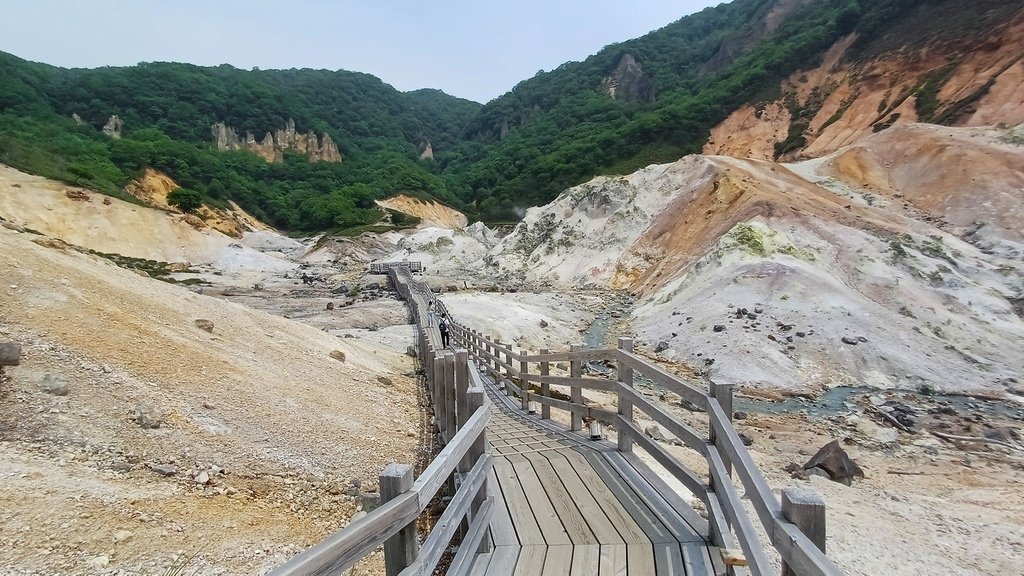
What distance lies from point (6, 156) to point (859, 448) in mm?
56866

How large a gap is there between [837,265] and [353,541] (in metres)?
22.3

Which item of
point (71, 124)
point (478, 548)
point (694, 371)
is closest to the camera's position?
point (478, 548)

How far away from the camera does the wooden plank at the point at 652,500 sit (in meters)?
3.61

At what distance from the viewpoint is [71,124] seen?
75688 mm

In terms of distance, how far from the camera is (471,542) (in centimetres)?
324

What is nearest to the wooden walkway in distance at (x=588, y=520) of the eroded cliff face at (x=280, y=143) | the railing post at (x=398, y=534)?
the railing post at (x=398, y=534)

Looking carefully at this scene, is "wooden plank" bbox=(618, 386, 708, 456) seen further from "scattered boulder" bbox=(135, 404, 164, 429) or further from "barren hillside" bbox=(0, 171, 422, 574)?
"scattered boulder" bbox=(135, 404, 164, 429)

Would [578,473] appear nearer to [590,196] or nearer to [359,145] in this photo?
[590,196]

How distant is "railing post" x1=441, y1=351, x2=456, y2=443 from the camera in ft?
19.1

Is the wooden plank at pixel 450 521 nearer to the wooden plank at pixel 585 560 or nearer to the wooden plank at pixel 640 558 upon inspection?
the wooden plank at pixel 585 560

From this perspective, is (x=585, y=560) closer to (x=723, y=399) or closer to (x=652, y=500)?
(x=652, y=500)

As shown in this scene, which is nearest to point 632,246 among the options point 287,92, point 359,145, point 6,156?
point 6,156

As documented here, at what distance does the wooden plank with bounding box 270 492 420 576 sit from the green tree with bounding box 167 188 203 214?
224 ft

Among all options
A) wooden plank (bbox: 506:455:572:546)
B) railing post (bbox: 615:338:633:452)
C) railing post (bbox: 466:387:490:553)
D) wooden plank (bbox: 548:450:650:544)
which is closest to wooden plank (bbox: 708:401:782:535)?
wooden plank (bbox: 548:450:650:544)
